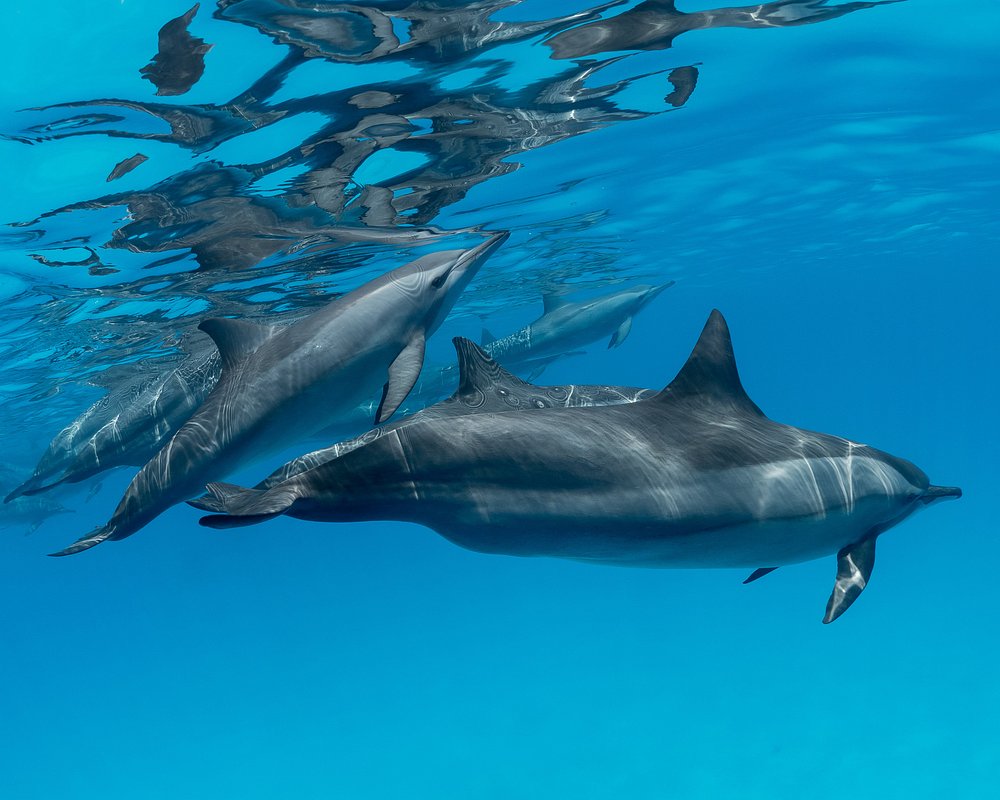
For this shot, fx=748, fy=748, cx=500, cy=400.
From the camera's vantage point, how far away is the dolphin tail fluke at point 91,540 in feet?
17.1

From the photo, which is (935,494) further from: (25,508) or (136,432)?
(25,508)

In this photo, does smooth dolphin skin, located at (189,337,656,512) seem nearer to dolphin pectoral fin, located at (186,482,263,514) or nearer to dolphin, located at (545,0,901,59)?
dolphin pectoral fin, located at (186,482,263,514)

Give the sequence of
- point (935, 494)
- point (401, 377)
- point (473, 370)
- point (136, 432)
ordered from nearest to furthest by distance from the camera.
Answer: point (473, 370), point (401, 377), point (935, 494), point (136, 432)

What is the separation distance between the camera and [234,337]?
647 cm

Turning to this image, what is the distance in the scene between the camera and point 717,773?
25.8 metres

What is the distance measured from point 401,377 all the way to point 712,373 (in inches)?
96.9

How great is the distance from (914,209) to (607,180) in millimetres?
16121

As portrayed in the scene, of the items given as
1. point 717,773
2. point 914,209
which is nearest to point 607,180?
point 914,209

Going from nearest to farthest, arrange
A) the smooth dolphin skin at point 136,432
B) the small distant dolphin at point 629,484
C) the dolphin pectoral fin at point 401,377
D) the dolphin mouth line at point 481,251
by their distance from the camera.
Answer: the small distant dolphin at point 629,484 < the dolphin pectoral fin at point 401,377 < the dolphin mouth line at point 481,251 < the smooth dolphin skin at point 136,432

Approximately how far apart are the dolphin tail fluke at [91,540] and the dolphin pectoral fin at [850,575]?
520 centimetres

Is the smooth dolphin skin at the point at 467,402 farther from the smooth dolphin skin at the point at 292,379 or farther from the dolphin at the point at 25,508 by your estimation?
the dolphin at the point at 25,508

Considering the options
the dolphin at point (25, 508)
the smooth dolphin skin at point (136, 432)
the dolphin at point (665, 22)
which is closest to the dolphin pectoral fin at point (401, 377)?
the smooth dolphin skin at point (136, 432)

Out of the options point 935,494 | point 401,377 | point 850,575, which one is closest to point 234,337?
point 401,377

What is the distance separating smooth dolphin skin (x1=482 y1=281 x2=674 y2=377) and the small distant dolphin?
12.1 m
